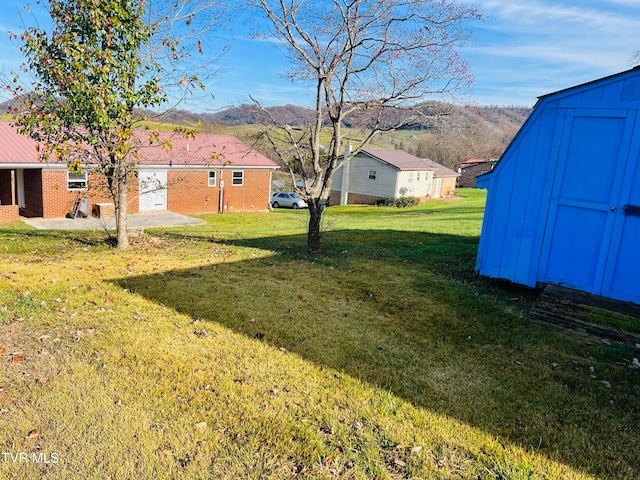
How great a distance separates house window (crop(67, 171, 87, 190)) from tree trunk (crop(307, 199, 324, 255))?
14481mm

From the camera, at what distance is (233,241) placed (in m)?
13.7

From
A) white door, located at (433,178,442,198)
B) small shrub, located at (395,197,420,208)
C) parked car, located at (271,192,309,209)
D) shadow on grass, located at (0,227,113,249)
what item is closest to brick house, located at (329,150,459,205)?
small shrub, located at (395,197,420,208)

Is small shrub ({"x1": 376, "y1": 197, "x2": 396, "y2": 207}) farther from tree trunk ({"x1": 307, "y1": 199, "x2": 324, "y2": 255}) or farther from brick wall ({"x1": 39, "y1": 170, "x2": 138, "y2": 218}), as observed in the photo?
tree trunk ({"x1": 307, "y1": 199, "x2": 324, "y2": 255})

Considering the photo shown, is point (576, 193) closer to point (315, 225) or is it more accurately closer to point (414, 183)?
point (315, 225)

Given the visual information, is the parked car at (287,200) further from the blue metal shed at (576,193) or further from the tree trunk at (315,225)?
the blue metal shed at (576,193)

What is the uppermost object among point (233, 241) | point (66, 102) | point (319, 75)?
point (319, 75)

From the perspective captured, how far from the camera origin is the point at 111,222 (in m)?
19.8

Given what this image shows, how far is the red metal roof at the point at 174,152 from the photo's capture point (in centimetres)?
1930

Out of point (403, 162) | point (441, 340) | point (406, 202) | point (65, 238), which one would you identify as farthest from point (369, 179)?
point (441, 340)

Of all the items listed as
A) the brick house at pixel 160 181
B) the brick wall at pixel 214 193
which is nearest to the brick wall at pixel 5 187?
the brick house at pixel 160 181

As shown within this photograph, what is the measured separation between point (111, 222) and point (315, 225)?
12227 mm

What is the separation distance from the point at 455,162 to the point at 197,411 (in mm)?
62166

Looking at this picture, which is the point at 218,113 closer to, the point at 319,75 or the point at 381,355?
the point at 319,75

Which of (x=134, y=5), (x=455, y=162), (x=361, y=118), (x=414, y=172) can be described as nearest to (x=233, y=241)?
(x=361, y=118)
